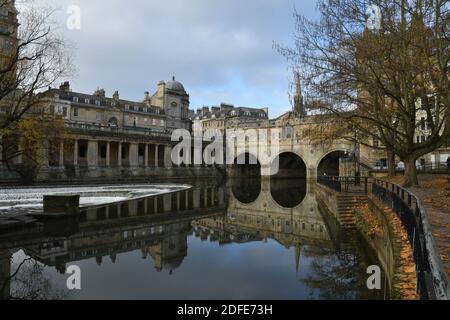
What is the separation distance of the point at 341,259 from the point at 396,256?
14.0 feet

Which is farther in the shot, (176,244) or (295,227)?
(295,227)

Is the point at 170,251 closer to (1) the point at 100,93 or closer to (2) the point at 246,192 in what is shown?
(2) the point at 246,192

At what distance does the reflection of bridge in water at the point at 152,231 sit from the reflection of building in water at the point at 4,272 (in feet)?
0.09

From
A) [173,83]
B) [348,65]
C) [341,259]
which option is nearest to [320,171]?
[173,83]

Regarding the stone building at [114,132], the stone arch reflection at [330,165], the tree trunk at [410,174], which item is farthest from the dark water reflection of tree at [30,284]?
the stone arch reflection at [330,165]

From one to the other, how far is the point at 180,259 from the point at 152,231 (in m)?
4.22

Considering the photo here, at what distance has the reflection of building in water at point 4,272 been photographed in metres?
8.25

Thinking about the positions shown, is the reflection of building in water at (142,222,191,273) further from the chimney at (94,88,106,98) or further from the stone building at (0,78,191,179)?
the chimney at (94,88,106,98)

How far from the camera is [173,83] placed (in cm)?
7600

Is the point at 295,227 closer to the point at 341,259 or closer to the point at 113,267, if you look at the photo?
the point at 341,259

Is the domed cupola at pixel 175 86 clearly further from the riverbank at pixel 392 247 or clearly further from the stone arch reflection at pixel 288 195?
the riverbank at pixel 392 247

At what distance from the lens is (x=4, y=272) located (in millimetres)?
9609

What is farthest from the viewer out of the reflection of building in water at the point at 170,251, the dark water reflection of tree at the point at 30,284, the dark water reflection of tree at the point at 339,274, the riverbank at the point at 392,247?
the reflection of building in water at the point at 170,251

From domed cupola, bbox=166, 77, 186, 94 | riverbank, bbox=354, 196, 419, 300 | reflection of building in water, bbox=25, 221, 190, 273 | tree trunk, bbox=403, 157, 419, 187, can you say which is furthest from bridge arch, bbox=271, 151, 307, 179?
reflection of building in water, bbox=25, 221, 190, 273
